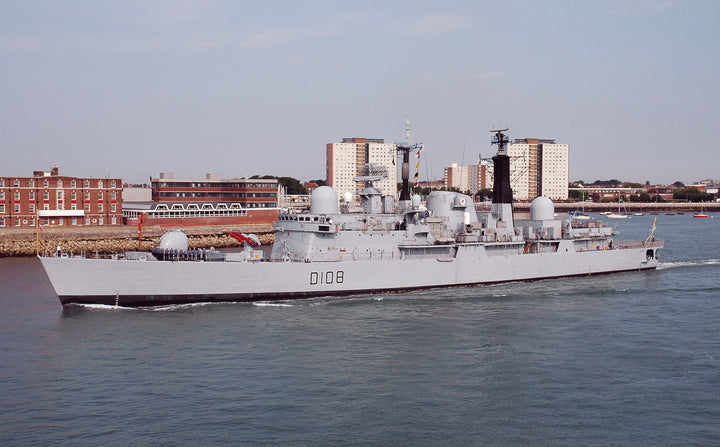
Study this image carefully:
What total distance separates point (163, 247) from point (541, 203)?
73.0 ft

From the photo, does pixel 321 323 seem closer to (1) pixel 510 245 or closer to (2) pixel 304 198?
(1) pixel 510 245

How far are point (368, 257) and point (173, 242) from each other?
910 cm

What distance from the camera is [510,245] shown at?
33438 mm

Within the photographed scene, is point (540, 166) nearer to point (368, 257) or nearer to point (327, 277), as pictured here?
point (368, 257)

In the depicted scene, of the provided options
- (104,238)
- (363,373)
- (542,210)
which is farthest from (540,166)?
(363,373)

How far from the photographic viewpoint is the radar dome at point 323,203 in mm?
29609

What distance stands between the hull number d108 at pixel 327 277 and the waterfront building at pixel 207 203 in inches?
1419

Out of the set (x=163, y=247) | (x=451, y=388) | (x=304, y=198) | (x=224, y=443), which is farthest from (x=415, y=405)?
(x=304, y=198)

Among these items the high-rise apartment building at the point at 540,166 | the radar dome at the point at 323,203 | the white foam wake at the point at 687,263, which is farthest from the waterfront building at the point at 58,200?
the high-rise apartment building at the point at 540,166

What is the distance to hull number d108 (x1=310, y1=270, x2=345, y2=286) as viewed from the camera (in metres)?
27.4

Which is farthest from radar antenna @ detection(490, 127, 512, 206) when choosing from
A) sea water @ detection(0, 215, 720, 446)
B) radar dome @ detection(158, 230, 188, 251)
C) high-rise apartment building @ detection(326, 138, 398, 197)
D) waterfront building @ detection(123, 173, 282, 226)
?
high-rise apartment building @ detection(326, 138, 398, 197)

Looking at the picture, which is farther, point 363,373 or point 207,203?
point 207,203

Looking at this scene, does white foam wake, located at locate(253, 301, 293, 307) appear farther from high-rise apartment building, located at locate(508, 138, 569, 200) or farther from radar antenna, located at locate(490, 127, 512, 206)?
high-rise apartment building, located at locate(508, 138, 569, 200)

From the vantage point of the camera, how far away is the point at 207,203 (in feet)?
212
